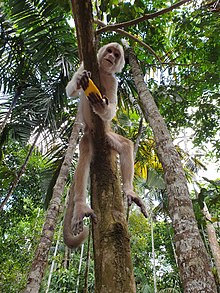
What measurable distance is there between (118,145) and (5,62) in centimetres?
427

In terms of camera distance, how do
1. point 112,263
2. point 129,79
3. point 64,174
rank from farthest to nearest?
point 129,79 < point 64,174 < point 112,263

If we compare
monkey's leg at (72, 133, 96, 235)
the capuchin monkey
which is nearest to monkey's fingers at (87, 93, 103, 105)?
the capuchin monkey

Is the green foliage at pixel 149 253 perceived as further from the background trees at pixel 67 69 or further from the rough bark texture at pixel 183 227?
the rough bark texture at pixel 183 227

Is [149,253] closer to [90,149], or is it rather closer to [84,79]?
[90,149]

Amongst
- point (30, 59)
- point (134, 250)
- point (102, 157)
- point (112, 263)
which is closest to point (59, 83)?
point (30, 59)

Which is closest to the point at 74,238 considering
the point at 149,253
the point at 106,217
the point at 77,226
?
the point at 77,226

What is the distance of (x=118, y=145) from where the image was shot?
3219 millimetres

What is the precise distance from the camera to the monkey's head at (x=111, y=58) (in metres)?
3.51

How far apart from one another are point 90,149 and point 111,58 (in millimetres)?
1281

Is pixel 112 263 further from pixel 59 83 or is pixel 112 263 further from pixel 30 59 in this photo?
pixel 30 59

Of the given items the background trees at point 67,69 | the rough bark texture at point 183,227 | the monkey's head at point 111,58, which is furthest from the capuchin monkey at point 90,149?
the background trees at point 67,69

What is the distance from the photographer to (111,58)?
3510 mm

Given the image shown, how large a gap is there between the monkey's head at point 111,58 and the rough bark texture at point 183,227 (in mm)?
854

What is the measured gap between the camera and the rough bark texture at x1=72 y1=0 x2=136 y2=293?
1.63 metres
